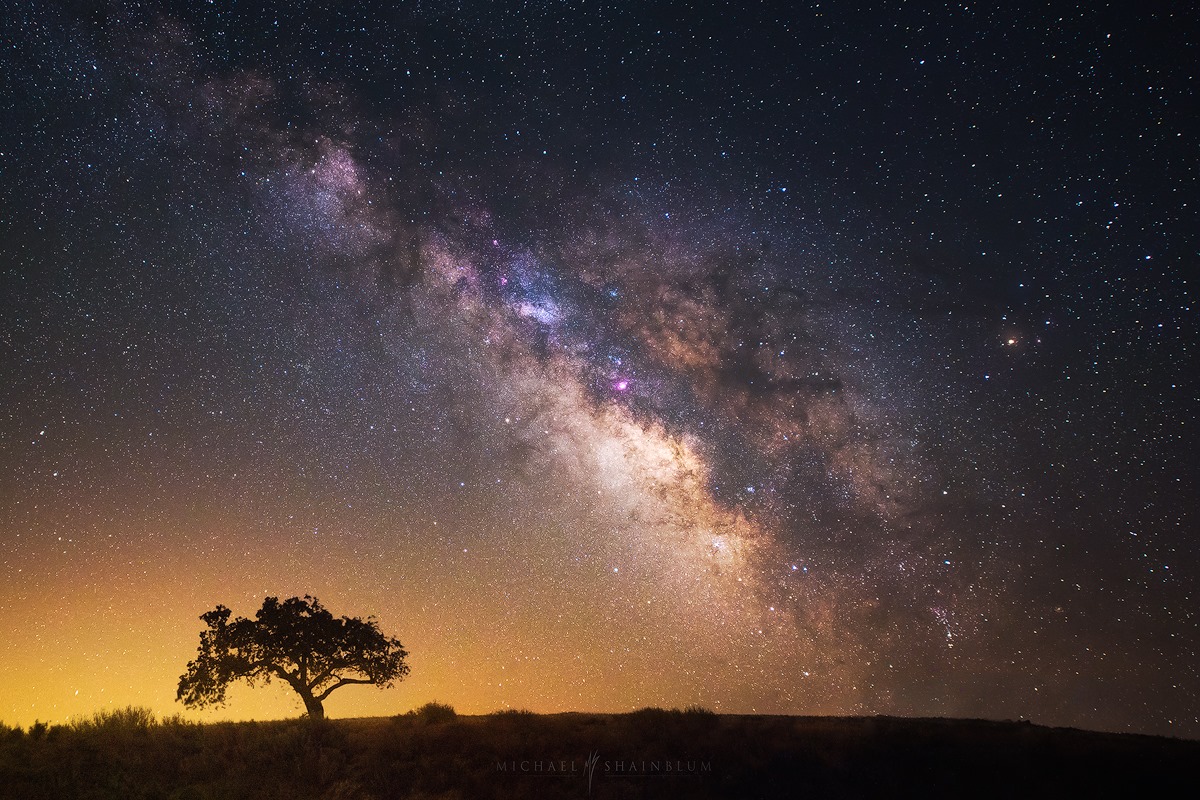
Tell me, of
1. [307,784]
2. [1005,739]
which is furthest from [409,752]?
[1005,739]

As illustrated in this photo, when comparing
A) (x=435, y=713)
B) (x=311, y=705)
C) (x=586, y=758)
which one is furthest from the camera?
(x=311, y=705)

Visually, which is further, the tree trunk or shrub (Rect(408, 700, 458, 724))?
the tree trunk

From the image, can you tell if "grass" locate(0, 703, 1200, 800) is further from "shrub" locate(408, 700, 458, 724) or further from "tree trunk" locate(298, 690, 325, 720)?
"tree trunk" locate(298, 690, 325, 720)

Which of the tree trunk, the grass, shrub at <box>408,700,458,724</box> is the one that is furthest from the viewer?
the tree trunk

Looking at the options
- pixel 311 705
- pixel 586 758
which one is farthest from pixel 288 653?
pixel 586 758

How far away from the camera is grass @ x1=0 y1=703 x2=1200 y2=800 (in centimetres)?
1348

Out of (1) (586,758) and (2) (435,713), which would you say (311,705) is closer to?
(2) (435,713)

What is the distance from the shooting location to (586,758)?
15344 mm

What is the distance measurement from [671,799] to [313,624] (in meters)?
16.9

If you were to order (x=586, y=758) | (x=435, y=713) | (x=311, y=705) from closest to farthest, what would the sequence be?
(x=586, y=758)
(x=435, y=713)
(x=311, y=705)

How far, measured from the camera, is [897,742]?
1567cm

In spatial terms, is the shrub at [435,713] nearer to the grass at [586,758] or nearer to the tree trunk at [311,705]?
the grass at [586,758]

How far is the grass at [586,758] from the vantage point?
1348cm

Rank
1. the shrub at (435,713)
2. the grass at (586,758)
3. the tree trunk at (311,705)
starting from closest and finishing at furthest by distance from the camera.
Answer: the grass at (586,758), the shrub at (435,713), the tree trunk at (311,705)
